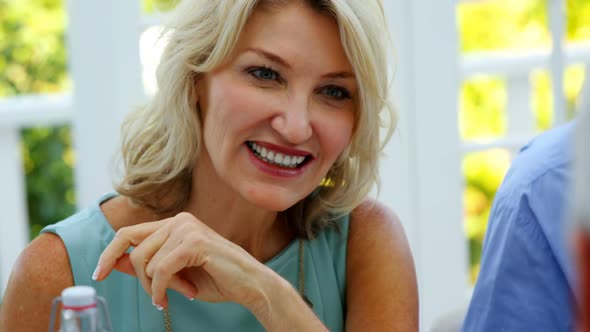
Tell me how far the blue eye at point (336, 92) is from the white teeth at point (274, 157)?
0.48 feet

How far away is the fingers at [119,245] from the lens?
1.40 m

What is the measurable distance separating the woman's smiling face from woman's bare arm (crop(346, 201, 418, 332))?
267 mm

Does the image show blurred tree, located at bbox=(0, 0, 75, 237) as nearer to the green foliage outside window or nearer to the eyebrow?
the green foliage outside window

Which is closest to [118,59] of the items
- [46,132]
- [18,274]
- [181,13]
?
[181,13]

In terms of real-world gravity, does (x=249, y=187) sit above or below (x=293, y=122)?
below

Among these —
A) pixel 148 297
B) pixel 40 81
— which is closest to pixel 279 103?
pixel 148 297

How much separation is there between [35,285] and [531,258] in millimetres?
955

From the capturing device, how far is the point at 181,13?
5.78 feet

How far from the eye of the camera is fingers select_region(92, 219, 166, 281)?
140 cm

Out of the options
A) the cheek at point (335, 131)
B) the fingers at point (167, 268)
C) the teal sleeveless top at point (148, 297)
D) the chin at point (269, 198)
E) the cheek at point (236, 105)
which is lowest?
the teal sleeveless top at point (148, 297)

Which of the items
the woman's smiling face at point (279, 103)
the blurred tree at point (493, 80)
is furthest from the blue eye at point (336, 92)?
the blurred tree at point (493, 80)

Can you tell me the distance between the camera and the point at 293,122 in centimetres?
161

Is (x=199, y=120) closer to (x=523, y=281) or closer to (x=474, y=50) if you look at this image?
(x=523, y=281)

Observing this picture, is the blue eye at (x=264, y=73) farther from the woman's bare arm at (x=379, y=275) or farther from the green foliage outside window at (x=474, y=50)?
the green foliage outside window at (x=474, y=50)
